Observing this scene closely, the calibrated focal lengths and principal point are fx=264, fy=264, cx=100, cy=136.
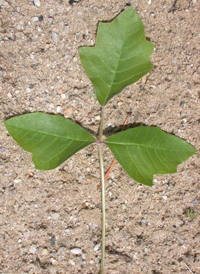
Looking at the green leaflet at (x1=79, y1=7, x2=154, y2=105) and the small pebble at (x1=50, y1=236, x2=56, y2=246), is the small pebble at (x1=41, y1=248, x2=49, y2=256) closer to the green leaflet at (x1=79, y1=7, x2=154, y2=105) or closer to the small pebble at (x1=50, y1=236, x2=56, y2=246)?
the small pebble at (x1=50, y1=236, x2=56, y2=246)

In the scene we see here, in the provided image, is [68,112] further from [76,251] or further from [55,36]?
[76,251]

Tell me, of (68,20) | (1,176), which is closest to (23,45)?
(68,20)

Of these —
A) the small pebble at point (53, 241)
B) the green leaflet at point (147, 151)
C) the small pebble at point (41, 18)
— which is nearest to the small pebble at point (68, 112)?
the green leaflet at point (147, 151)

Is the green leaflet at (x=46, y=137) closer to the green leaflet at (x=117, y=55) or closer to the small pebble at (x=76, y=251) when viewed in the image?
the green leaflet at (x=117, y=55)

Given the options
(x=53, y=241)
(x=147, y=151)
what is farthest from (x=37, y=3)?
(x=53, y=241)

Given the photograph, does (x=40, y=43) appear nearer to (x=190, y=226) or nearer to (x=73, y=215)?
(x=73, y=215)

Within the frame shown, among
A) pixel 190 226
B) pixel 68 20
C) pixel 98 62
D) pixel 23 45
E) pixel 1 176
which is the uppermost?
pixel 68 20
